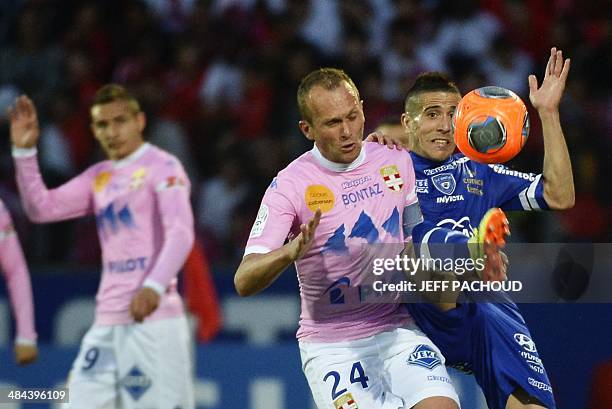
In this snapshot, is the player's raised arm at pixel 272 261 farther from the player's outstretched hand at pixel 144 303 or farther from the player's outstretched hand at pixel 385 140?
the player's outstretched hand at pixel 144 303

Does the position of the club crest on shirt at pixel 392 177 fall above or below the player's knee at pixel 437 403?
above

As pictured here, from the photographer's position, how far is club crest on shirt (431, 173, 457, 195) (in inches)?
213

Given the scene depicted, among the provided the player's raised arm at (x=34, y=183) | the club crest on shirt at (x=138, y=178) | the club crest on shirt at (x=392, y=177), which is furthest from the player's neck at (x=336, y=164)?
the player's raised arm at (x=34, y=183)

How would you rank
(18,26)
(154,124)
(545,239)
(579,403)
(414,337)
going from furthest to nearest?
(18,26) → (154,124) → (545,239) → (579,403) → (414,337)

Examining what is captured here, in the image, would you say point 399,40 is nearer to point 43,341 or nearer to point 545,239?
point 545,239

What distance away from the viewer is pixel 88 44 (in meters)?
9.77

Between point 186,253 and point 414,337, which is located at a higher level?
point 186,253

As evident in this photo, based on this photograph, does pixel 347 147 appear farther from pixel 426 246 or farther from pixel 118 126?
pixel 118 126

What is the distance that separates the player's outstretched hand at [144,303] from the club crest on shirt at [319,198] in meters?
1.92

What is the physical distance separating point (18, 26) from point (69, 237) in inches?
87.7

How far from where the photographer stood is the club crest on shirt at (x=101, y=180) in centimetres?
713

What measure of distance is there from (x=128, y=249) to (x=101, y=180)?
1.56 feet

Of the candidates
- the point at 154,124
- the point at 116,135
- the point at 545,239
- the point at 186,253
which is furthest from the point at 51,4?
the point at 545,239

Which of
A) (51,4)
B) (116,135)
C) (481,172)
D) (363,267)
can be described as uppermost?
(51,4)
